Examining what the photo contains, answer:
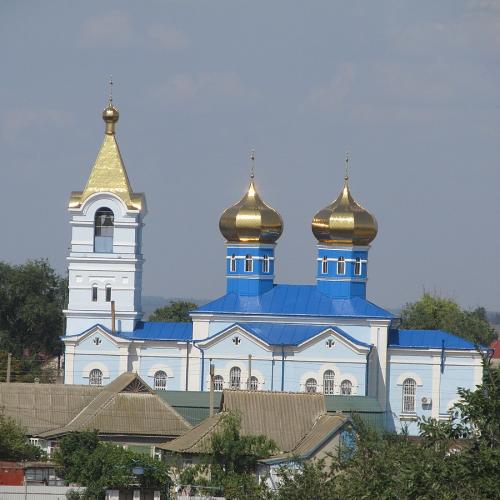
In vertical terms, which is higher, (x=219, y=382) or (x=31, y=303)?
(x=31, y=303)

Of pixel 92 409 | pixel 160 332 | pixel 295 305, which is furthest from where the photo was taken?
pixel 160 332

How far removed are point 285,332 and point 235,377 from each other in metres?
1.60

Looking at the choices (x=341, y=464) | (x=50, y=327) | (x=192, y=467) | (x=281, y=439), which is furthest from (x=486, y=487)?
(x=50, y=327)

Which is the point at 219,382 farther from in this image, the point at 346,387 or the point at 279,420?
the point at 279,420

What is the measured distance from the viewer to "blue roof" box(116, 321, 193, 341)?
171 feet

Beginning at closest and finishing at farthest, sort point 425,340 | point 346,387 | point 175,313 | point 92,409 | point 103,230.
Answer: point 92,409 < point 346,387 < point 425,340 < point 103,230 < point 175,313

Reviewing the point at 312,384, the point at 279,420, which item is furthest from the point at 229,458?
the point at 312,384

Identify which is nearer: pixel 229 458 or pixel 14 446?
pixel 229 458

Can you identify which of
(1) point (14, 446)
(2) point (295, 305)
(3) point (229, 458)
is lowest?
(3) point (229, 458)

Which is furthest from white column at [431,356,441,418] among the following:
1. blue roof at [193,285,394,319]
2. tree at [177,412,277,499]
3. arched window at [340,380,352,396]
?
tree at [177,412,277,499]

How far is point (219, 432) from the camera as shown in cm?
3378

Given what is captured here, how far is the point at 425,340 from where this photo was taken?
2030 inches

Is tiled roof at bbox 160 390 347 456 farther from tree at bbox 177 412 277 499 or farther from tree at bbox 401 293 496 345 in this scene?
tree at bbox 401 293 496 345

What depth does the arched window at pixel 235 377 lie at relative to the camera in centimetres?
5075
